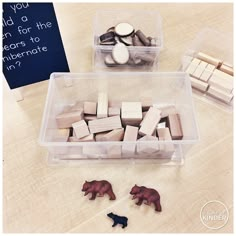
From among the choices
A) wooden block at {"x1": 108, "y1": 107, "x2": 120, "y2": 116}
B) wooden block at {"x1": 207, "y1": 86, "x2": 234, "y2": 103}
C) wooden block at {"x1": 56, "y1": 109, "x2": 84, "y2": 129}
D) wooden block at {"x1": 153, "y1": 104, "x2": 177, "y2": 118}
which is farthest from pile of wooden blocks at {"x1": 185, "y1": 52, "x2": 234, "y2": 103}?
wooden block at {"x1": 56, "y1": 109, "x2": 84, "y2": 129}

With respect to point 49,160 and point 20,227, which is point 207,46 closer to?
point 49,160

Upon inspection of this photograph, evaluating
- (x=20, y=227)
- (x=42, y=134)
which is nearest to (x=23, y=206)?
(x=20, y=227)

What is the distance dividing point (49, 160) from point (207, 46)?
1.99ft

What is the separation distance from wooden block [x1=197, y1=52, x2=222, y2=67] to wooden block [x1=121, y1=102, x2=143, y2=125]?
27 centimetres

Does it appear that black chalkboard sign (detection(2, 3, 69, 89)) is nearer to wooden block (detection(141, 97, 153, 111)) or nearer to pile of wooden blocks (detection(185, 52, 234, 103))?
wooden block (detection(141, 97, 153, 111))

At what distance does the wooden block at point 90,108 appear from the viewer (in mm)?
678

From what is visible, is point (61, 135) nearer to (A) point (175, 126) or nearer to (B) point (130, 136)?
(B) point (130, 136)

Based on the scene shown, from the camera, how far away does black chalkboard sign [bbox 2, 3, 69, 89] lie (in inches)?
22.9

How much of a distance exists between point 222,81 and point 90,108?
378 millimetres

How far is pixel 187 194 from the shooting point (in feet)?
1.90

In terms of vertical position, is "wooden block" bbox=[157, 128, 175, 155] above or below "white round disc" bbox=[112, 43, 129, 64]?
below

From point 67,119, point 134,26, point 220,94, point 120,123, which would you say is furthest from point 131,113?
point 134,26

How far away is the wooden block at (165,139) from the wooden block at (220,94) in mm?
202

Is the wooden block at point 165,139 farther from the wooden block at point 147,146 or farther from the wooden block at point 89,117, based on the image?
the wooden block at point 89,117
